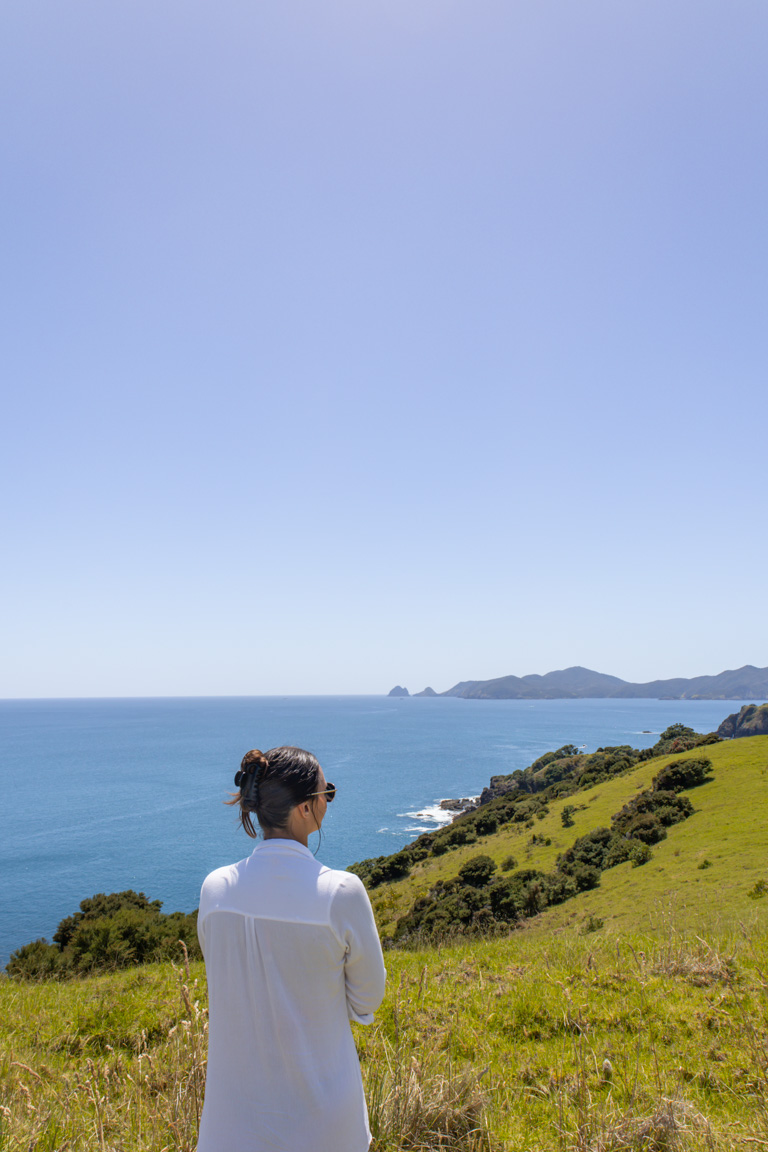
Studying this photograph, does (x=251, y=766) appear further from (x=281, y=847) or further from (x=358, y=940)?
(x=358, y=940)

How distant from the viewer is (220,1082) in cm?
205

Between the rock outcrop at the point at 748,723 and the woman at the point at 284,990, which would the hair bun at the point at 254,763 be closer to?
the woman at the point at 284,990

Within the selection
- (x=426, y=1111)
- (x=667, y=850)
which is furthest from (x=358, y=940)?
(x=667, y=850)

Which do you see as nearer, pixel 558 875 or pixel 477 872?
pixel 558 875

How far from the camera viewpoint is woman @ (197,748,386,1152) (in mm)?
1876

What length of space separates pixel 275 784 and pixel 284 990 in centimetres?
66

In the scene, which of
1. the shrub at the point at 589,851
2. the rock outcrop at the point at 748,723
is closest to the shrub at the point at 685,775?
the shrub at the point at 589,851

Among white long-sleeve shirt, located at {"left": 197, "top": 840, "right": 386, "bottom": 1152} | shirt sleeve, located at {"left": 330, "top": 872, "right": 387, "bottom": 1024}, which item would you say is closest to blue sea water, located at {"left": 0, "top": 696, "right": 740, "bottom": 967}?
white long-sleeve shirt, located at {"left": 197, "top": 840, "right": 386, "bottom": 1152}

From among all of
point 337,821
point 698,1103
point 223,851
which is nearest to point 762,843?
point 698,1103

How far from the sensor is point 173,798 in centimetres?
7488

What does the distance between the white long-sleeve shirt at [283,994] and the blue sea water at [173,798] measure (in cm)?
3640

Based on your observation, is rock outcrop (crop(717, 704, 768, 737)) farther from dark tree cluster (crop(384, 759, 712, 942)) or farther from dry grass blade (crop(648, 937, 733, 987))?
dry grass blade (crop(648, 937, 733, 987))

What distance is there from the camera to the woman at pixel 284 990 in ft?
6.15

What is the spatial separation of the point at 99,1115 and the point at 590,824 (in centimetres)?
3201
